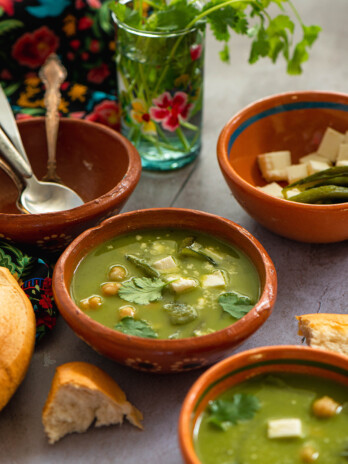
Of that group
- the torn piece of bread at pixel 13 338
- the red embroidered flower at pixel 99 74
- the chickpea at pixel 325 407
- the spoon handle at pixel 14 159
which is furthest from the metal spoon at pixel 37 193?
the chickpea at pixel 325 407

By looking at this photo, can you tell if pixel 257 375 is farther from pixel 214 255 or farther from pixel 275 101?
pixel 275 101

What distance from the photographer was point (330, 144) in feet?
7.30

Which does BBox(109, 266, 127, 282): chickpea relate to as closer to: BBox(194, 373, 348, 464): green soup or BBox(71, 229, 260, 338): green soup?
BBox(71, 229, 260, 338): green soup

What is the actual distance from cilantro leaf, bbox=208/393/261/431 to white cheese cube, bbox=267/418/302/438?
0.05 m

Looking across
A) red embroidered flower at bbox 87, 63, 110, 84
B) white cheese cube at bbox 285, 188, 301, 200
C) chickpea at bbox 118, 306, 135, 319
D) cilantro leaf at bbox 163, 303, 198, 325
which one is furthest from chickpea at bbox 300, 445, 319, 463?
red embroidered flower at bbox 87, 63, 110, 84

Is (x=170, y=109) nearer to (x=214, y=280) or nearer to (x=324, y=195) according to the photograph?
(x=324, y=195)

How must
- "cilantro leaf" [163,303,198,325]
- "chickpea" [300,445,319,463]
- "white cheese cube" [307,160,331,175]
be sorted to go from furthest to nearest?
1. "white cheese cube" [307,160,331,175]
2. "cilantro leaf" [163,303,198,325]
3. "chickpea" [300,445,319,463]

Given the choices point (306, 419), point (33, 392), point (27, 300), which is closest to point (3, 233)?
point (27, 300)

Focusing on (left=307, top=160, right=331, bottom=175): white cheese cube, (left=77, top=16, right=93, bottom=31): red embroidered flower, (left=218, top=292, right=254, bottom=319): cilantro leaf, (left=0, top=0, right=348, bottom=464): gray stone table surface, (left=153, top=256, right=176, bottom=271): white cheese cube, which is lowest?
(left=0, top=0, right=348, bottom=464): gray stone table surface

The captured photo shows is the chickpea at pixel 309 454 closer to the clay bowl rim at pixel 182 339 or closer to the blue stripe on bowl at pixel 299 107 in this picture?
the clay bowl rim at pixel 182 339

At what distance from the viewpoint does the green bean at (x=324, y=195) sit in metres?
1.92

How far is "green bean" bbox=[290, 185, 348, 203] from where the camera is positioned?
192 centimetres

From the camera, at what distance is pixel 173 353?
1.46 meters

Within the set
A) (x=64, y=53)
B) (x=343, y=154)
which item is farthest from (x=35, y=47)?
(x=343, y=154)
